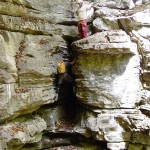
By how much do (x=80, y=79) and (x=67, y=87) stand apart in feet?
4.36

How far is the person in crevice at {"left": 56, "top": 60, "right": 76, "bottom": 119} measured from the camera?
11000 mm

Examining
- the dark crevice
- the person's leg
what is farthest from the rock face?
the person's leg

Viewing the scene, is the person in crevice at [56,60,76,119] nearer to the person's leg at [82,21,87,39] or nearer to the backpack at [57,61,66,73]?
the backpack at [57,61,66,73]

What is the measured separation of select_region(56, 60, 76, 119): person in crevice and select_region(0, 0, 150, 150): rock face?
0.20m

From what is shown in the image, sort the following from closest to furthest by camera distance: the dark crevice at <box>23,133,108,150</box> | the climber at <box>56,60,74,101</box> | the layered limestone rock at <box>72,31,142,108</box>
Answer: the layered limestone rock at <box>72,31,142,108</box>, the dark crevice at <box>23,133,108,150</box>, the climber at <box>56,60,74,101</box>

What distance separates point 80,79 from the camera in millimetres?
10656

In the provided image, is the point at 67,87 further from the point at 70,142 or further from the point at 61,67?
the point at 70,142

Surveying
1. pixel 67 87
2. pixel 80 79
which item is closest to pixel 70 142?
pixel 67 87

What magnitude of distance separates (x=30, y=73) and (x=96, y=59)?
3.09 m

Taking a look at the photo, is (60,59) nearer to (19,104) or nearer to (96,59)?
(96,59)

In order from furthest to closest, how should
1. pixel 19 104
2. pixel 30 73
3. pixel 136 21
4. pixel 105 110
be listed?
1. pixel 136 21
2. pixel 105 110
3. pixel 30 73
4. pixel 19 104

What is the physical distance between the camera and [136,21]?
36.4 feet

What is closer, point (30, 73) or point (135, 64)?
point (30, 73)

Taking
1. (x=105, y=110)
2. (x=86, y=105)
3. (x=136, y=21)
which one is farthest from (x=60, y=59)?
(x=136, y=21)
